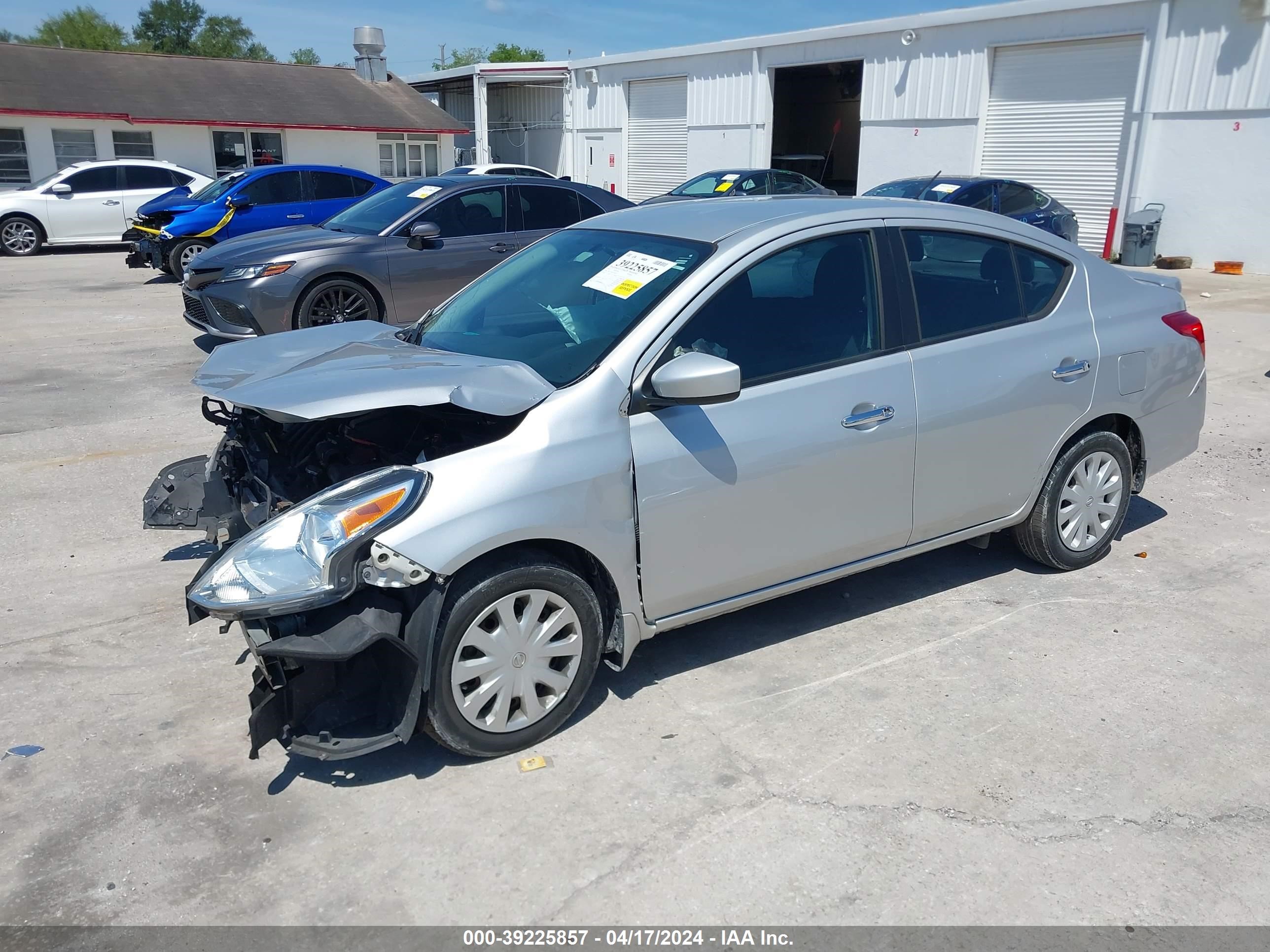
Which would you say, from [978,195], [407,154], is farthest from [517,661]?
[407,154]

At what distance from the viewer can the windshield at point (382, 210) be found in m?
9.73

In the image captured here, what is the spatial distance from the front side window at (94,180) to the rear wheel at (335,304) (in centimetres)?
1264

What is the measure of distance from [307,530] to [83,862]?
116 cm

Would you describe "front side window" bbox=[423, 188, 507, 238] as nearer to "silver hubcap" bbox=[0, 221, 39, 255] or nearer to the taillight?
the taillight

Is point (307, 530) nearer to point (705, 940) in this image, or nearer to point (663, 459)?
point (663, 459)

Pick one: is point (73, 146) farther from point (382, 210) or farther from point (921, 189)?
point (921, 189)

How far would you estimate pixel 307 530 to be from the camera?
324cm

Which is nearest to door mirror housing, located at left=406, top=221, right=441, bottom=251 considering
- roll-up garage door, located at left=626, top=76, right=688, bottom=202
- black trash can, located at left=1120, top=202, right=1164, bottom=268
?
black trash can, located at left=1120, top=202, right=1164, bottom=268

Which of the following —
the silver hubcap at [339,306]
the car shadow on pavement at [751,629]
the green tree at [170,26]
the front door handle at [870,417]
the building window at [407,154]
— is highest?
the green tree at [170,26]

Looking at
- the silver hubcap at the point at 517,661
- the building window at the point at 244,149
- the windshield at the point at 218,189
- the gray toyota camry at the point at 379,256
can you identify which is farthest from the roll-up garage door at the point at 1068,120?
→ the building window at the point at 244,149

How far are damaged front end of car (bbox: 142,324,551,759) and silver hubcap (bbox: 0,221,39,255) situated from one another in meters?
18.1

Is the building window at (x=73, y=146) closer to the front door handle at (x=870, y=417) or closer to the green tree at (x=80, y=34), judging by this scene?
the front door handle at (x=870, y=417)

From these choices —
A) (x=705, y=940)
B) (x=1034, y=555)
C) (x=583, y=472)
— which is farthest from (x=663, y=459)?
(x=1034, y=555)

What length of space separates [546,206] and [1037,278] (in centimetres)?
→ 649
